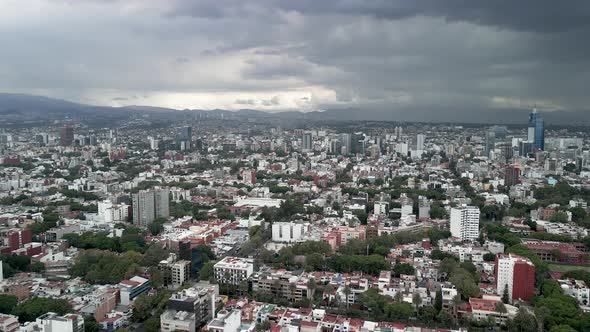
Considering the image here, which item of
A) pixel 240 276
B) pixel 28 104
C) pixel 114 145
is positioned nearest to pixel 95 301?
pixel 240 276

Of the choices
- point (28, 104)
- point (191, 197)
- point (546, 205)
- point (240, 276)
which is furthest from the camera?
point (28, 104)

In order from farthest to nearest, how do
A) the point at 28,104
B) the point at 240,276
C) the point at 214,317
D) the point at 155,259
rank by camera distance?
the point at 28,104
the point at 155,259
the point at 240,276
the point at 214,317

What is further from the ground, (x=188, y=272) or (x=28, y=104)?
(x=28, y=104)

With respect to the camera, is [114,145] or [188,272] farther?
[114,145]

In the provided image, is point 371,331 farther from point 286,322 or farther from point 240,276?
point 240,276

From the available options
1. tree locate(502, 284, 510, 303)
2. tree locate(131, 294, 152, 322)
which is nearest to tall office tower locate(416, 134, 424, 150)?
tree locate(502, 284, 510, 303)

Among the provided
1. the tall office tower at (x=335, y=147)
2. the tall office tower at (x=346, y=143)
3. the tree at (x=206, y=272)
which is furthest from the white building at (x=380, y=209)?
the tall office tower at (x=335, y=147)
